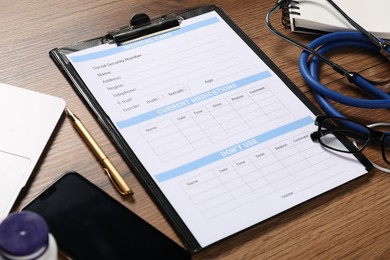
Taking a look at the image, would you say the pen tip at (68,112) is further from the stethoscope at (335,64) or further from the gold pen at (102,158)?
the stethoscope at (335,64)

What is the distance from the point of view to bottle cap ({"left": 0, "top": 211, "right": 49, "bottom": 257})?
1.73ft

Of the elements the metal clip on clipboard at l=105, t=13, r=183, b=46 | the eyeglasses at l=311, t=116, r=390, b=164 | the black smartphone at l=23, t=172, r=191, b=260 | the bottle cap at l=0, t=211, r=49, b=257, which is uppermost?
the bottle cap at l=0, t=211, r=49, b=257

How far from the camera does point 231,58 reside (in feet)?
2.97

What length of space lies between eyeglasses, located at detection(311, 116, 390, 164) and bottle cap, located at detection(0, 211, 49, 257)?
41 centimetres

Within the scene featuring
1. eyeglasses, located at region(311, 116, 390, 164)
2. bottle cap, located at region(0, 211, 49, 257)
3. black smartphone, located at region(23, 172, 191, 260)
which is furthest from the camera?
eyeglasses, located at region(311, 116, 390, 164)

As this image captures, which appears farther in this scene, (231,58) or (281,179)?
(231,58)

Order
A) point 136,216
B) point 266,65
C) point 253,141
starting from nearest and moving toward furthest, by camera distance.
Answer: point 136,216
point 253,141
point 266,65

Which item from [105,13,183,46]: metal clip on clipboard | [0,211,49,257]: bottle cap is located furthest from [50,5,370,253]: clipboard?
[0,211,49,257]: bottle cap

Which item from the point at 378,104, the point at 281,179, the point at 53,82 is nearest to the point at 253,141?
the point at 281,179

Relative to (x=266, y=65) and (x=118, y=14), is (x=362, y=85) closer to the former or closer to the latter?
(x=266, y=65)

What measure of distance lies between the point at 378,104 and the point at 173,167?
1.00 feet

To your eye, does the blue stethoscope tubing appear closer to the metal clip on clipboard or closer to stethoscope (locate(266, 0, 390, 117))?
stethoscope (locate(266, 0, 390, 117))

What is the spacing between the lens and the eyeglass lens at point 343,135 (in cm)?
81

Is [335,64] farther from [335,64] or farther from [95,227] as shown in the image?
[95,227]
